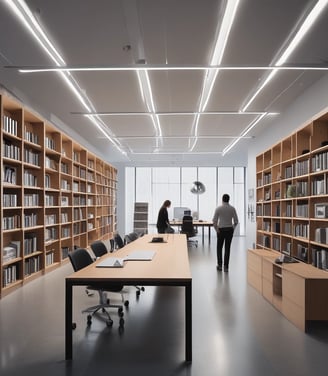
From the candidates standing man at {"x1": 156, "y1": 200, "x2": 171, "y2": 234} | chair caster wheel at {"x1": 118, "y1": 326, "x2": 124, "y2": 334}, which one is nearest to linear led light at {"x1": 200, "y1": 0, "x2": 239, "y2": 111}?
standing man at {"x1": 156, "y1": 200, "x2": 171, "y2": 234}

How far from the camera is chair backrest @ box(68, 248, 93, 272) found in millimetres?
3910

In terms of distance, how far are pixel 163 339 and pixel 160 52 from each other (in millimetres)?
3810

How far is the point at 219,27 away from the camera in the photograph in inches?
175

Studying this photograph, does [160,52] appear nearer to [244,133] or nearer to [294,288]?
[294,288]

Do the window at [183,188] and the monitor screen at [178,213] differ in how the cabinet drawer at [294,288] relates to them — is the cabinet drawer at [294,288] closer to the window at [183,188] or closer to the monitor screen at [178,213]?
the monitor screen at [178,213]

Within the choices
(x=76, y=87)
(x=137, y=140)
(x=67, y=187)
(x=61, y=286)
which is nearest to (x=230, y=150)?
(x=137, y=140)

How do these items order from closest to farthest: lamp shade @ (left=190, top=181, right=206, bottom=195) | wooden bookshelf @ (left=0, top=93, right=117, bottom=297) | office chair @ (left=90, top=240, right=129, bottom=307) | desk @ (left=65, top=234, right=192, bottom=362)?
desk @ (left=65, top=234, right=192, bottom=362) < office chair @ (left=90, top=240, right=129, bottom=307) < wooden bookshelf @ (left=0, top=93, right=117, bottom=297) < lamp shade @ (left=190, top=181, right=206, bottom=195)

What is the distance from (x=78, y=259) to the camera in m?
4.09

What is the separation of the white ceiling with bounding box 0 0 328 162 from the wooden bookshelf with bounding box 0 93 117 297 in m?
0.82

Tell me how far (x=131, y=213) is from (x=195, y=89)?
1130 cm

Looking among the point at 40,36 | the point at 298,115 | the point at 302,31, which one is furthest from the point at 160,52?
the point at 298,115

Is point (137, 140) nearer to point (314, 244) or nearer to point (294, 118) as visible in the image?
point (294, 118)

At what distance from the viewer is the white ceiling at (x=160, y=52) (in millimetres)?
4113

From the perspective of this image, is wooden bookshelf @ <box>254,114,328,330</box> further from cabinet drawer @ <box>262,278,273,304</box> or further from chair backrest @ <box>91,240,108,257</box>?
chair backrest @ <box>91,240,108,257</box>
